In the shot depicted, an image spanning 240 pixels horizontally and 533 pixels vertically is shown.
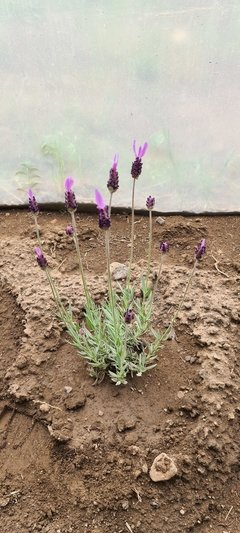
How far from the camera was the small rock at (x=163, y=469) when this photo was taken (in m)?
1.75

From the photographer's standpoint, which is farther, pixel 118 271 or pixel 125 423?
pixel 118 271

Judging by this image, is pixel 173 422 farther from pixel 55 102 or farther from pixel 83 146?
pixel 55 102

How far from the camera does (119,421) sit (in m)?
1.85

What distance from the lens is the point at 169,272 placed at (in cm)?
225

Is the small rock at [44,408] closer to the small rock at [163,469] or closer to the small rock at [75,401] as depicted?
the small rock at [75,401]

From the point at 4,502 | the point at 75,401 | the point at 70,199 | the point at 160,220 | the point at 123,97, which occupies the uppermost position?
the point at 123,97

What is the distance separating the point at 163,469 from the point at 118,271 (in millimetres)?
778

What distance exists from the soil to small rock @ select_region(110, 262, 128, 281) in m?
0.05

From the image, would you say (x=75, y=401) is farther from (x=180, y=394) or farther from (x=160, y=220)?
(x=160, y=220)

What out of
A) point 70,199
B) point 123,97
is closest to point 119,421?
point 70,199

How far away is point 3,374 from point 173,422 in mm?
593

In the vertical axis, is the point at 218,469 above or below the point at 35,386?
below

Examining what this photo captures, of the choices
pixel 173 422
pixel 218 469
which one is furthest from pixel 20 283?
pixel 218 469

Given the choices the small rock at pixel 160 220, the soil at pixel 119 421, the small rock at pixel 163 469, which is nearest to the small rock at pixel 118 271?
the soil at pixel 119 421
